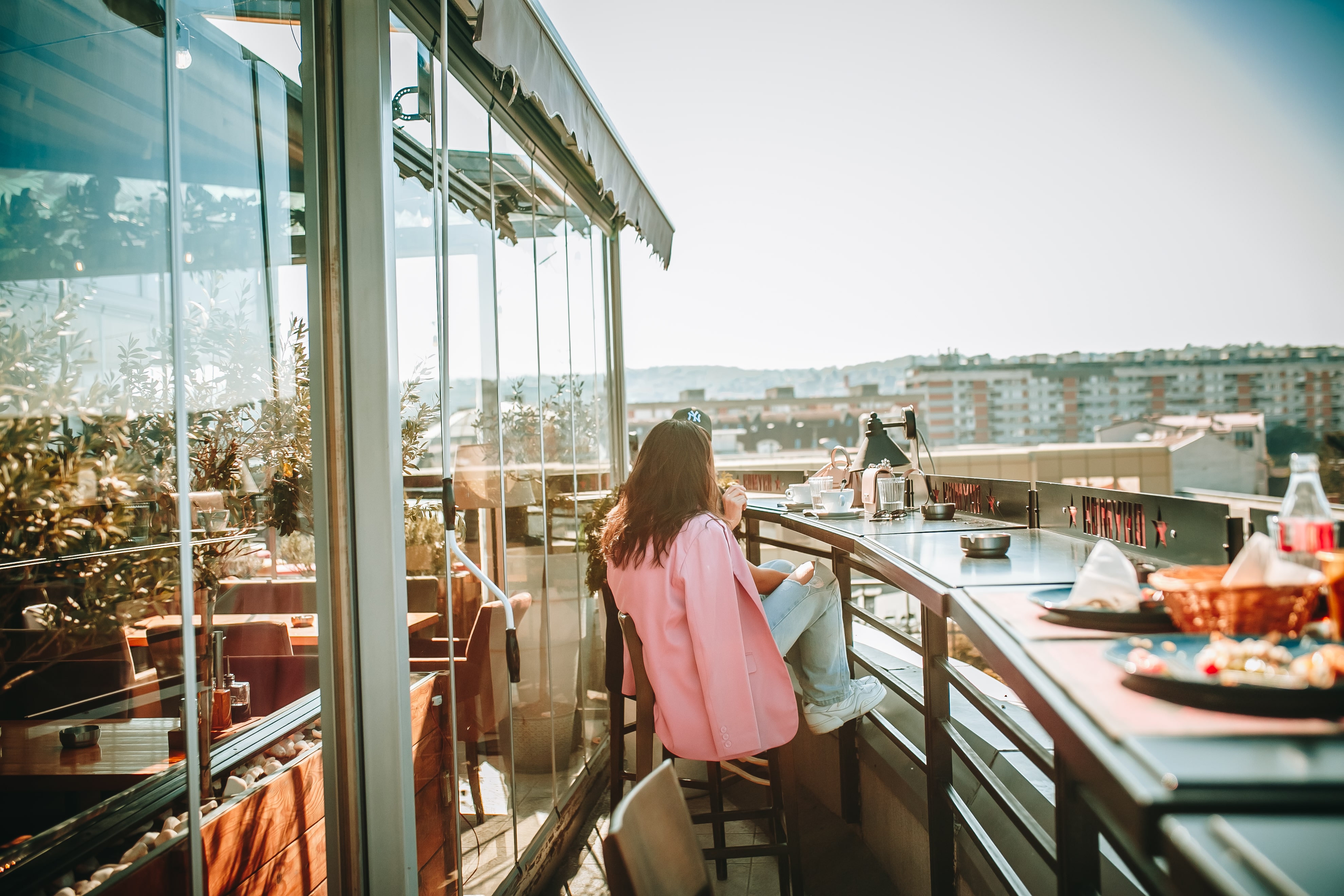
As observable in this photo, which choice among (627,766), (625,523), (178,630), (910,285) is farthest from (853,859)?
(910,285)

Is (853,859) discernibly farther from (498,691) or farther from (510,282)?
(510,282)

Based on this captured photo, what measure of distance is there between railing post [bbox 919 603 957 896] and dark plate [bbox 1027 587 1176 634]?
0.73 metres

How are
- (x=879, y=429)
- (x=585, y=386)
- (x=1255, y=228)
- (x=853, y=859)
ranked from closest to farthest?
(x=853, y=859) < (x=879, y=429) < (x=585, y=386) < (x=1255, y=228)

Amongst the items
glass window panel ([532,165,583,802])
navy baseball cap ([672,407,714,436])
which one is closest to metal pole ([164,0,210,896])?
navy baseball cap ([672,407,714,436])

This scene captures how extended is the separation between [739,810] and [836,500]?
49.3 inches

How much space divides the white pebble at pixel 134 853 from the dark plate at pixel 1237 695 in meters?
1.41

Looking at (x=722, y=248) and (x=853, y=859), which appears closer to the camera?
(x=853, y=859)

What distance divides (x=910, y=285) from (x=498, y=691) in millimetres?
39856

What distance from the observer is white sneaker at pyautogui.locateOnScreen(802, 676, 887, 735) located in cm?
216

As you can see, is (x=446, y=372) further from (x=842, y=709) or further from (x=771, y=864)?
(x=771, y=864)

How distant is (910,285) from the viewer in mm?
38562

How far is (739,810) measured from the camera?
2266mm

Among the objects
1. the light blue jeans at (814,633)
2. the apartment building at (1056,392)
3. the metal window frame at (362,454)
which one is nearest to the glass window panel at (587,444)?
the light blue jeans at (814,633)

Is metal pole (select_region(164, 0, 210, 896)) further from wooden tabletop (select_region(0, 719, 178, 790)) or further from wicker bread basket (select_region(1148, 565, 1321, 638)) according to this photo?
wicker bread basket (select_region(1148, 565, 1321, 638))
